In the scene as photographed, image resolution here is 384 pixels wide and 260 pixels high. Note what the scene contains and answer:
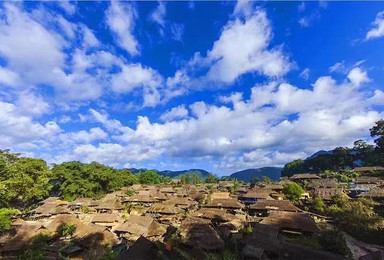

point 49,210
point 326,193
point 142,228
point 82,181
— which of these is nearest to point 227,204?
point 142,228

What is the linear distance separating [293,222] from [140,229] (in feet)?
65.2

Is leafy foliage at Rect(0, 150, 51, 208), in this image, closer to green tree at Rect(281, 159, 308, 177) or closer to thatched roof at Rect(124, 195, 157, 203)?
thatched roof at Rect(124, 195, 157, 203)

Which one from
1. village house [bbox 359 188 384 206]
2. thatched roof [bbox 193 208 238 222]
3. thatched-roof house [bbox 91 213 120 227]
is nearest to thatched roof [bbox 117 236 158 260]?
thatched roof [bbox 193 208 238 222]

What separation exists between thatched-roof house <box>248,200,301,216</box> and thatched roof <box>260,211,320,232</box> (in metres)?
8.16

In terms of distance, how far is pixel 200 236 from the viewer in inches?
928

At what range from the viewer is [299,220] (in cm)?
2666

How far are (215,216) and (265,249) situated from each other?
50.0 feet

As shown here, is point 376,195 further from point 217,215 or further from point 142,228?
point 142,228

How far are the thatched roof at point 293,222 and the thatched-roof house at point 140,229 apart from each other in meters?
14.6

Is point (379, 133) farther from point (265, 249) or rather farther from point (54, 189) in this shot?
point (54, 189)

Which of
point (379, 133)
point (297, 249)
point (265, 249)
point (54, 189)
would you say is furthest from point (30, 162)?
point (379, 133)

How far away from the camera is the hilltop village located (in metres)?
20.5

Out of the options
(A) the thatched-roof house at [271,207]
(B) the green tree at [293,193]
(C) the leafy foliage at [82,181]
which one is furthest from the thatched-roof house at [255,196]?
(C) the leafy foliage at [82,181]

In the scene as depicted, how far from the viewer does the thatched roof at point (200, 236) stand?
22703mm
